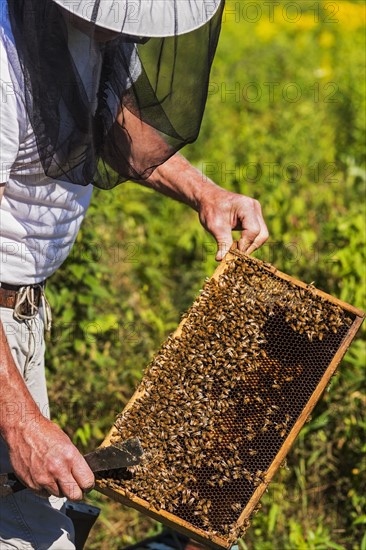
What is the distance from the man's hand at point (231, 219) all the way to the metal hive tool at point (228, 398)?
14 centimetres

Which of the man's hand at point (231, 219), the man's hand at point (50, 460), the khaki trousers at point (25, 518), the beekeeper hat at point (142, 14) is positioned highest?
the beekeeper hat at point (142, 14)

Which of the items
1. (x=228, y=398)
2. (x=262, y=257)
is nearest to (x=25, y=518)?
(x=228, y=398)

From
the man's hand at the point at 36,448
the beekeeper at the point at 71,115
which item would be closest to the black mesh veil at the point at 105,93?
the beekeeper at the point at 71,115

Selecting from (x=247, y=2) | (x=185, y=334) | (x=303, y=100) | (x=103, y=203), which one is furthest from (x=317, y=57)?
(x=185, y=334)

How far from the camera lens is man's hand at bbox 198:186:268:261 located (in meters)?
3.28

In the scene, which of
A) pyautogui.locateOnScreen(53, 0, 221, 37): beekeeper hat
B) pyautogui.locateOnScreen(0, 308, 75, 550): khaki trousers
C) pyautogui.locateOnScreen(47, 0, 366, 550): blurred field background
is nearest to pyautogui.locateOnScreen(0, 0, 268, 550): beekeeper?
pyautogui.locateOnScreen(53, 0, 221, 37): beekeeper hat

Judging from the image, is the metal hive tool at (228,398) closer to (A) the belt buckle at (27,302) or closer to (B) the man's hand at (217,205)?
(B) the man's hand at (217,205)

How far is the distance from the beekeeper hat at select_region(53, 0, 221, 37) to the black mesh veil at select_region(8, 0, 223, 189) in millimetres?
49

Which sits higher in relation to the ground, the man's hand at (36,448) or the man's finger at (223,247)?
the man's finger at (223,247)

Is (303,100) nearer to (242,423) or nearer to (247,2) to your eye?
(247,2)

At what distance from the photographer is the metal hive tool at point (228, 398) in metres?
2.80

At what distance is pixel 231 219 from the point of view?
10.9 ft

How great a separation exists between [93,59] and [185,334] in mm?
1024

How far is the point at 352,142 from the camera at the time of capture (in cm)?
830
